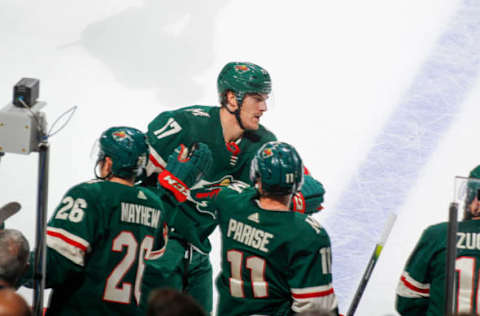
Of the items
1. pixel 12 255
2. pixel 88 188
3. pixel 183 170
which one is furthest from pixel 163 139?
pixel 12 255

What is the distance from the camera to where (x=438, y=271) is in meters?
3.61

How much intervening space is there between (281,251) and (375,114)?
359 cm

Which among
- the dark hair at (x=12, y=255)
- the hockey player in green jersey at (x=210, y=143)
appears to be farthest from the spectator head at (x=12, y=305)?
the hockey player in green jersey at (x=210, y=143)

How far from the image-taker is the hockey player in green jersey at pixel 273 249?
3.41 m

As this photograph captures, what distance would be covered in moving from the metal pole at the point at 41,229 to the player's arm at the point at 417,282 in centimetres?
167

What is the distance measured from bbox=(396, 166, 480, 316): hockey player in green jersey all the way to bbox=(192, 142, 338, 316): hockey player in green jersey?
460mm

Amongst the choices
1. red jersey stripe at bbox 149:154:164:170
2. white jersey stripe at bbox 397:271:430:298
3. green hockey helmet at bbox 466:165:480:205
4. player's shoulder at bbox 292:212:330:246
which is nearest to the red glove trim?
red jersey stripe at bbox 149:154:164:170

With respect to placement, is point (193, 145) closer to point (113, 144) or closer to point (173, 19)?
point (113, 144)

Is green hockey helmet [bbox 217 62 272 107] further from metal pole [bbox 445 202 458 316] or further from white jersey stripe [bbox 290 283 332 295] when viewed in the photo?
metal pole [bbox 445 202 458 316]

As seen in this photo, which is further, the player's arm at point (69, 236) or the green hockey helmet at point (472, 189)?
the player's arm at point (69, 236)

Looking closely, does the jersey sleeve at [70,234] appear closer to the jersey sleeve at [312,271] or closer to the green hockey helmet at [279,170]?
the green hockey helmet at [279,170]

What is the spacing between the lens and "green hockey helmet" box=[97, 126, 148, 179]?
12.0 feet

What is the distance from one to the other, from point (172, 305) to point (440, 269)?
184 centimetres

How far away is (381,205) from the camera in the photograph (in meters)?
5.93
